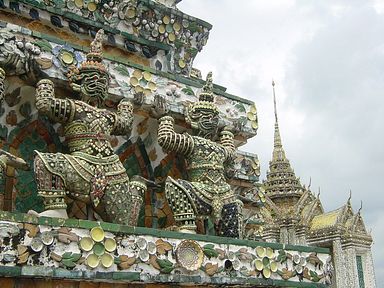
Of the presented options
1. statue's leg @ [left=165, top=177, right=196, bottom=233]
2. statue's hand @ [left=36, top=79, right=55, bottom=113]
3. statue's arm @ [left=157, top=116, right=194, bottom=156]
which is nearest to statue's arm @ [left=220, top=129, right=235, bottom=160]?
statue's arm @ [left=157, top=116, right=194, bottom=156]

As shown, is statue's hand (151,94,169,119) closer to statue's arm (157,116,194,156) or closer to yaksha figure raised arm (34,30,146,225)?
statue's arm (157,116,194,156)

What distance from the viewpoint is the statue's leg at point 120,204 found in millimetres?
5824

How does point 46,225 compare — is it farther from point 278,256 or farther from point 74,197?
point 278,256

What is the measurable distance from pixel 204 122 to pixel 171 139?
65 cm

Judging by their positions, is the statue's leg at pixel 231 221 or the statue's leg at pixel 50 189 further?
→ the statue's leg at pixel 231 221

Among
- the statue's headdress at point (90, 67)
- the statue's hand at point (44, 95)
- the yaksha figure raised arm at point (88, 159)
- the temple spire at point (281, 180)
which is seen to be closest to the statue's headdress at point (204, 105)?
the yaksha figure raised arm at point (88, 159)

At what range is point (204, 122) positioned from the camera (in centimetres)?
707

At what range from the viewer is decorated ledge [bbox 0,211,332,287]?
472 cm

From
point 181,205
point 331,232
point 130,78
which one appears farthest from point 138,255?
point 331,232

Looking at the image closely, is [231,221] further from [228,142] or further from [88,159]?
[88,159]

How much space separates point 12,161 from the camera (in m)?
5.36

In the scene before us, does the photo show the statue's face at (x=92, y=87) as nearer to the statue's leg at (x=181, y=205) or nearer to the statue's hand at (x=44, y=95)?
the statue's hand at (x=44, y=95)

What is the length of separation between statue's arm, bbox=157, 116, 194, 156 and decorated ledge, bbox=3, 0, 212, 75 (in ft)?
6.31

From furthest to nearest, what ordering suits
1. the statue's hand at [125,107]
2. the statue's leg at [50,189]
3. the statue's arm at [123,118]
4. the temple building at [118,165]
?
the statue's hand at [125,107], the statue's arm at [123,118], the statue's leg at [50,189], the temple building at [118,165]
